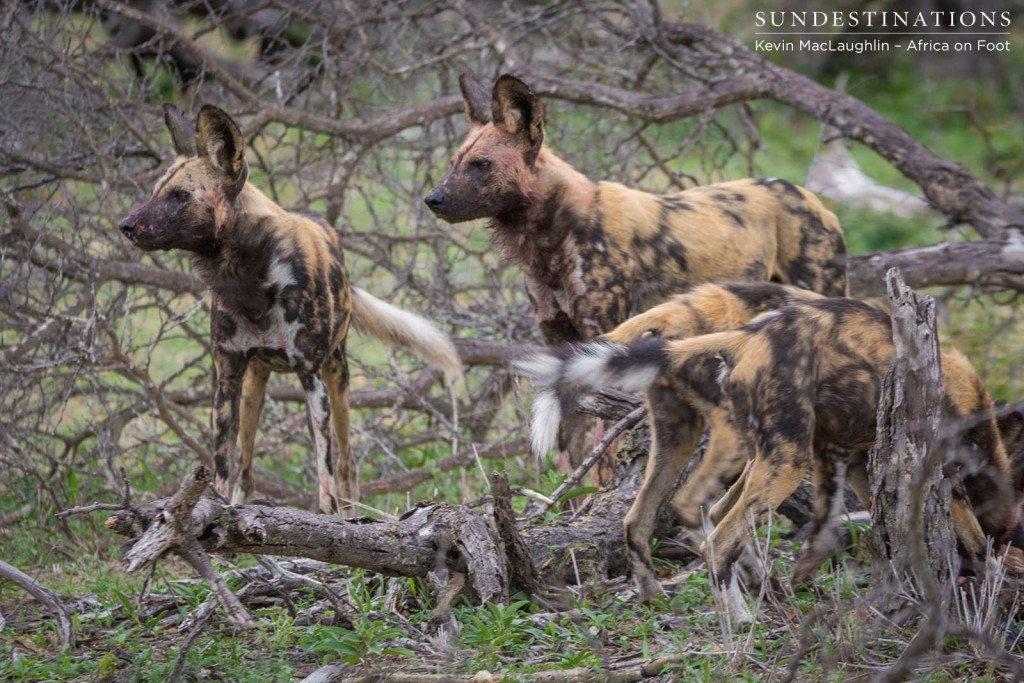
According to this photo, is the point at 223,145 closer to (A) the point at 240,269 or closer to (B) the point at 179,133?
(B) the point at 179,133

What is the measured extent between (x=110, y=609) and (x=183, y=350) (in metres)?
3.94

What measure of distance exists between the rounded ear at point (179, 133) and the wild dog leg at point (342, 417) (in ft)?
3.28

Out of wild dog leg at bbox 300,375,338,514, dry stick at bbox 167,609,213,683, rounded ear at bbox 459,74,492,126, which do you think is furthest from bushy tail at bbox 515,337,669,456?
rounded ear at bbox 459,74,492,126

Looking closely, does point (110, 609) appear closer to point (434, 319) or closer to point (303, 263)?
point (303, 263)

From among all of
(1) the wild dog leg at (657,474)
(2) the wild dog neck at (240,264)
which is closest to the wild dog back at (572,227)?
(2) the wild dog neck at (240,264)

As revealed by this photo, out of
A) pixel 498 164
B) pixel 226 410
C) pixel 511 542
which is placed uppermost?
pixel 498 164

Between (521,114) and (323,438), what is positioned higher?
(521,114)

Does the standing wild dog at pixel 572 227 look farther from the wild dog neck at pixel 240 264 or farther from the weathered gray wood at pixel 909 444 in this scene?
the weathered gray wood at pixel 909 444

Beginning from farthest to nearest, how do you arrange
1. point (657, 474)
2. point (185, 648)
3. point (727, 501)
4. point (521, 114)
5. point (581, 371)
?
point (521, 114) < point (657, 474) < point (727, 501) < point (581, 371) < point (185, 648)

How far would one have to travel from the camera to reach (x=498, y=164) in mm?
4855

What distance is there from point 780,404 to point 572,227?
5.12 feet

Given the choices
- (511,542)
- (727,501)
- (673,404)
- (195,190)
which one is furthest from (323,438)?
(727,501)

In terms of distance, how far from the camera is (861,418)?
3.61 metres

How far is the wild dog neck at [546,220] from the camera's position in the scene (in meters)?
4.85
